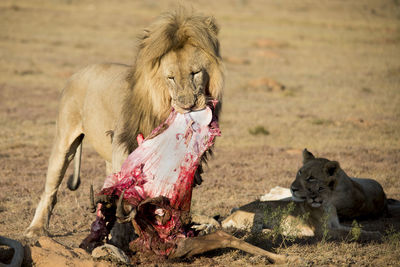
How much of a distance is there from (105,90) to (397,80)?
48.8ft

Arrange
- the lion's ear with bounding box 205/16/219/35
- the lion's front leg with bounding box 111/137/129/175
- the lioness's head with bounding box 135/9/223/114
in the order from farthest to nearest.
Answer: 1. the lion's front leg with bounding box 111/137/129/175
2. the lion's ear with bounding box 205/16/219/35
3. the lioness's head with bounding box 135/9/223/114

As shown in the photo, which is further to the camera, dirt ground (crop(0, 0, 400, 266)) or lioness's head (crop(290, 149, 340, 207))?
dirt ground (crop(0, 0, 400, 266))

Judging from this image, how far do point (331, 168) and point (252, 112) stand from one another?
740cm

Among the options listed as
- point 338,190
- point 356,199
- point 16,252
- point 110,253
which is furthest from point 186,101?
point 356,199

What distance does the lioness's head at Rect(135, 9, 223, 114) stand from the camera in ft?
12.4

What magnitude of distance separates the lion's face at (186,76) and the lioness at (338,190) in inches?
98.5

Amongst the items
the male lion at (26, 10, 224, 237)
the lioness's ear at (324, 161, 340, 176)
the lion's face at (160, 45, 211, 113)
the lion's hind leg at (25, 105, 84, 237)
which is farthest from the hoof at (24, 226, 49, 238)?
the lioness's ear at (324, 161, 340, 176)

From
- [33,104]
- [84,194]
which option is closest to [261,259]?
[84,194]

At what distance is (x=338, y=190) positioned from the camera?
20.3ft

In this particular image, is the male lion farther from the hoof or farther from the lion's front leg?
the hoof

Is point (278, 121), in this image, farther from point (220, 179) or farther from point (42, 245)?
point (42, 245)

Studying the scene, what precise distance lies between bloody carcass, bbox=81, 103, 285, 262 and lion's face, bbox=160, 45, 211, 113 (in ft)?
0.32

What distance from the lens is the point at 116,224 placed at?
395 centimetres

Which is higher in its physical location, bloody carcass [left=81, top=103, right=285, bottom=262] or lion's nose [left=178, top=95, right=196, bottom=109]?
lion's nose [left=178, top=95, right=196, bottom=109]
